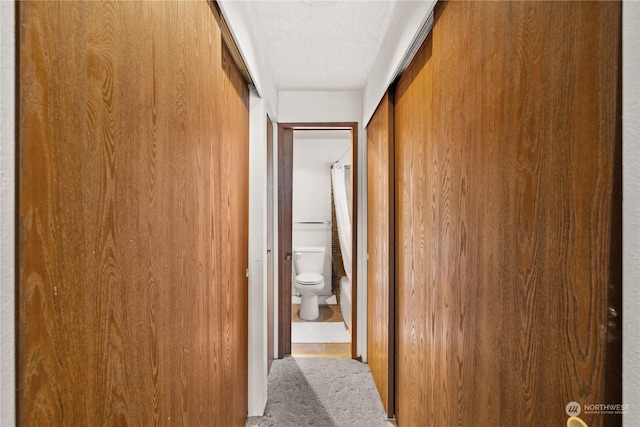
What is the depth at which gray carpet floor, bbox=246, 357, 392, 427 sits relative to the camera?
6.68 ft

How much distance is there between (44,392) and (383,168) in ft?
6.52

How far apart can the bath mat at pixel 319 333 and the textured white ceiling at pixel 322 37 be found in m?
2.54

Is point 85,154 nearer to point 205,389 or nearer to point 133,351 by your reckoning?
point 133,351

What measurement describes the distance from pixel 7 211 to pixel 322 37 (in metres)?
2.02

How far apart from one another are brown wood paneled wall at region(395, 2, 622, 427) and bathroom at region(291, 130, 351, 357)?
2.77m

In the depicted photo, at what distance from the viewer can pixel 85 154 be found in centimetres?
48

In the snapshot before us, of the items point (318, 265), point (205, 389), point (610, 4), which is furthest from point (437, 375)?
point (318, 265)

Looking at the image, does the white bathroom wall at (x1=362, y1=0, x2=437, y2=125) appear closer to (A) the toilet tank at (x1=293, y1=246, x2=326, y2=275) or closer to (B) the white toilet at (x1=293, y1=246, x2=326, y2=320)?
(B) the white toilet at (x1=293, y1=246, x2=326, y2=320)

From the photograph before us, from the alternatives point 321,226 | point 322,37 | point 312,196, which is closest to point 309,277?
point 321,226

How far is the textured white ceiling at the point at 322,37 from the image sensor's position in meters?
1.70

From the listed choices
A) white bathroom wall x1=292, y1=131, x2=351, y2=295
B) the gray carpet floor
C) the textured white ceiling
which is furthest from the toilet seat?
the textured white ceiling
